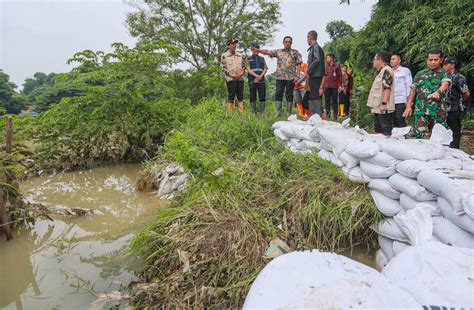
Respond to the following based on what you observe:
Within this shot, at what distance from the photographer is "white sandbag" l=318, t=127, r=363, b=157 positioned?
221 cm

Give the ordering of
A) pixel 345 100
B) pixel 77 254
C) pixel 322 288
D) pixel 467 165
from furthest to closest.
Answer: pixel 345 100
pixel 77 254
pixel 467 165
pixel 322 288

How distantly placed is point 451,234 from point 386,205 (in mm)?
425

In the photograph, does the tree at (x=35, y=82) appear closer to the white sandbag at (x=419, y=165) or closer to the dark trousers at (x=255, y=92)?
the dark trousers at (x=255, y=92)

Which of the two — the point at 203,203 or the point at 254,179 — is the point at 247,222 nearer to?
the point at 203,203

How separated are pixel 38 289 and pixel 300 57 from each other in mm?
3954

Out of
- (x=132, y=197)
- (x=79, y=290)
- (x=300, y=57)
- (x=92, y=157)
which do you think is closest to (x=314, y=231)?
(x=79, y=290)

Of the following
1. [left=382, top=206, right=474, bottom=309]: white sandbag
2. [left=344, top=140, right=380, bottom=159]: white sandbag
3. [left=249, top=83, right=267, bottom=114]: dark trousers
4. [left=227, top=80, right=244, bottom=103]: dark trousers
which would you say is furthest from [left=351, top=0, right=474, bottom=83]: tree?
[left=382, top=206, right=474, bottom=309]: white sandbag

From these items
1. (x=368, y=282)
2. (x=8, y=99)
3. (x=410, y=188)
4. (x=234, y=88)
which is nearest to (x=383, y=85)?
(x=410, y=188)

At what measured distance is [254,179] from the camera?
2402 mm

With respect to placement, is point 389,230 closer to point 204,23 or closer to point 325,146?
point 325,146

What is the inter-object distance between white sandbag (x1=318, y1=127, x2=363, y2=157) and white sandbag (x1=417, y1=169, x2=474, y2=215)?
2.09 ft

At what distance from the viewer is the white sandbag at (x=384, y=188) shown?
1.83m

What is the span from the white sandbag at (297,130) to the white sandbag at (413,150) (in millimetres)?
911

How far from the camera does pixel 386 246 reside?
177cm
